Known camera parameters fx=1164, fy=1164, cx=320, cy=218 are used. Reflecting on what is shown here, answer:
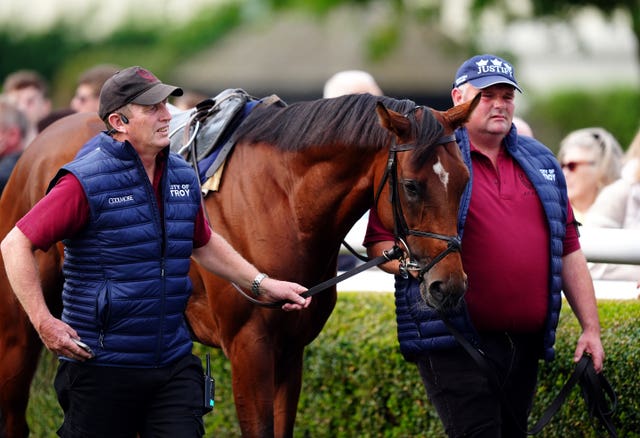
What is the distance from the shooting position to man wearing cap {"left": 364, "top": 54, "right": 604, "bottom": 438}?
15.3ft

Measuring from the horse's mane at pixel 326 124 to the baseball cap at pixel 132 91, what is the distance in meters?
0.79

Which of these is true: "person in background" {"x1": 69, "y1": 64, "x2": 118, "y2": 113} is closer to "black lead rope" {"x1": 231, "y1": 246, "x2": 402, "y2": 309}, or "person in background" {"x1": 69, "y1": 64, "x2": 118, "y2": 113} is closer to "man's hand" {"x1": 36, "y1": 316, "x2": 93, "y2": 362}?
"black lead rope" {"x1": 231, "y1": 246, "x2": 402, "y2": 309}

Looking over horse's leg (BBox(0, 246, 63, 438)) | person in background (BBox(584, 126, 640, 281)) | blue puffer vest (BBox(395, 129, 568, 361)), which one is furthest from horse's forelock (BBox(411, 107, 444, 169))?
person in background (BBox(584, 126, 640, 281))

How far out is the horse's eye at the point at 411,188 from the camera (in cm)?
440

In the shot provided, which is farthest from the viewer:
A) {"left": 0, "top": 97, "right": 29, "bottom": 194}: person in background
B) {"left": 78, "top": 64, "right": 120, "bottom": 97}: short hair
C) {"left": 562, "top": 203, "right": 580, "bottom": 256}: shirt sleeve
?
{"left": 0, "top": 97, "right": 29, "bottom": 194}: person in background

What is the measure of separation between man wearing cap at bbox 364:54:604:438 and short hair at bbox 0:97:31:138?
4.62m

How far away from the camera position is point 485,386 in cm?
464

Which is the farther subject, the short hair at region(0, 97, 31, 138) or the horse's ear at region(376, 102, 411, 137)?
the short hair at region(0, 97, 31, 138)

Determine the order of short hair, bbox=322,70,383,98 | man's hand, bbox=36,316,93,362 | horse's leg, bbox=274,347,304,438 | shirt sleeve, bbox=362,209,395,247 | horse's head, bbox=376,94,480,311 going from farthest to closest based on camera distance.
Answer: short hair, bbox=322,70,383,98 < horse's leg, bbox=274,347,304,438 < shirt sleeve, bbox=362,209,395,247 < horse's head, bbox=376,94,480,311 < man's hand, bbox=36,316,93,362

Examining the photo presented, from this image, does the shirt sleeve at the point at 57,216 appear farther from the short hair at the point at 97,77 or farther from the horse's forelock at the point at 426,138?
the short hair at the point at 97,77

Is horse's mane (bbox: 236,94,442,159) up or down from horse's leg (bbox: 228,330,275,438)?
up

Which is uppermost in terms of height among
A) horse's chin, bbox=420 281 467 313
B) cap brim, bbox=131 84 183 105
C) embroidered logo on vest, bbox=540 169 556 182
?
cap brim, bbox=131 84 183 105

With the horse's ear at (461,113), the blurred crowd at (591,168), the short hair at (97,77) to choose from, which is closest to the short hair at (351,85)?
the blurred crowd at (591,168)

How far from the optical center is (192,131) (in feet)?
18.1
